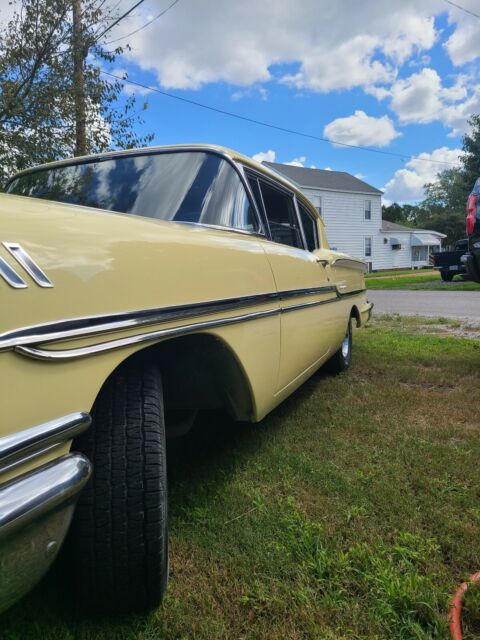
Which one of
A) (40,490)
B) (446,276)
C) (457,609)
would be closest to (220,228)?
(40,490)

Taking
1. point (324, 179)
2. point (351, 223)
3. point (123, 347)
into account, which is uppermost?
point (324, 179)

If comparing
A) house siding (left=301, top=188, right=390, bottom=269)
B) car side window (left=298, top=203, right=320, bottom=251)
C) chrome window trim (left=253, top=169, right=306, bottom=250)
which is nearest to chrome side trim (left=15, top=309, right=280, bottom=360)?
chrome window trim (left=253, top=169, right=306, bottom=250)

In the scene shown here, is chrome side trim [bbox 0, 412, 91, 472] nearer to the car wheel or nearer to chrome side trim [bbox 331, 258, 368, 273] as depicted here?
chrome side trim [bbox 331, 258, 368, 273]

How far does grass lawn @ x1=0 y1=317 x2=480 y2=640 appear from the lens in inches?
53.5

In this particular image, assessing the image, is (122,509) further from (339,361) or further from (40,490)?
(339,361)

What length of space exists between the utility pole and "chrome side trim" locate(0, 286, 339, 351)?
5.96m

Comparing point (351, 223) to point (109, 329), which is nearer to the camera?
point (109, 329)

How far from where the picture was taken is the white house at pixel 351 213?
2645 centimetres

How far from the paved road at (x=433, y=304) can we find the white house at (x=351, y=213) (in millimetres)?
13337

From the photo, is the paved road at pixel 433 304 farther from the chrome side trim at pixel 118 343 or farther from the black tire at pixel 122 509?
the black tire at pixel 122 509

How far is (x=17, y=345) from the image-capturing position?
3.02ft

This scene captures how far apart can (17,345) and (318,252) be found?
2.82 metres

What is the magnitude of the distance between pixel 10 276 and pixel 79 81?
22.7 ft

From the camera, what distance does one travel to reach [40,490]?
0.94 meters
